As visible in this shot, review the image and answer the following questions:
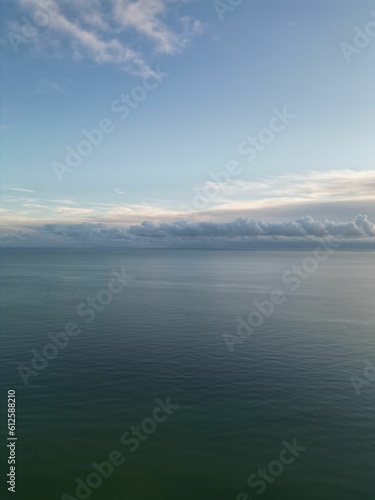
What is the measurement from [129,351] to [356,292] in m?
129

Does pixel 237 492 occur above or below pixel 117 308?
below

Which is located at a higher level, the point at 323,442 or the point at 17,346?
the point at 17,346

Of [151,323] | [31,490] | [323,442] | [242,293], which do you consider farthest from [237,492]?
[242,293]

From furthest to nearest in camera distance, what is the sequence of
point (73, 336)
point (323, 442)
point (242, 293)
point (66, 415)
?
point (242, 293)
point (73, 336)
point (66, 415)
point (323, 442)

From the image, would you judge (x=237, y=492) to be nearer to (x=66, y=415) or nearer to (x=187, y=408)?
(x=187, y=408)

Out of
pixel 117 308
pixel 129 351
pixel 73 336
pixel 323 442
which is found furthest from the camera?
pixel 117 308

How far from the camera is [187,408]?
47750mm

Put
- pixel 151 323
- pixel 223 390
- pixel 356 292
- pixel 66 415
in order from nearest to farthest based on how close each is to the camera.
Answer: pixel 66 415 → pixel 223 390 → pixel 151 323 → pixel 356 292

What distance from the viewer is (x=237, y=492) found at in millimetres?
33125

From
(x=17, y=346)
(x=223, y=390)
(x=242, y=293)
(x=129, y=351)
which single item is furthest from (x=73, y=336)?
(x=242, y=293)

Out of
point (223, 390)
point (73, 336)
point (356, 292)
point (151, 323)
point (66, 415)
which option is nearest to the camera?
point (66, 415)

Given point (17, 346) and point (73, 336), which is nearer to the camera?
point (17, 346)

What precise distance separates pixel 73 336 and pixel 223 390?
43.5m

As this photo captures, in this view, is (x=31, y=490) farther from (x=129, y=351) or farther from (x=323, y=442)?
(x=129, y=351)
